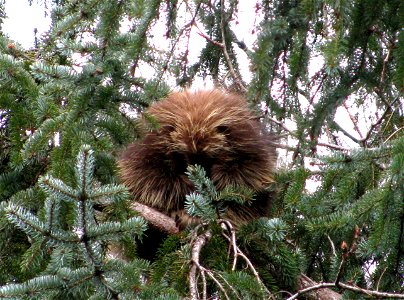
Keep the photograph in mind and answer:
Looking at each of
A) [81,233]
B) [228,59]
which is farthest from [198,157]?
[81,233]

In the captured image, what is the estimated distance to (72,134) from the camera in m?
2.15

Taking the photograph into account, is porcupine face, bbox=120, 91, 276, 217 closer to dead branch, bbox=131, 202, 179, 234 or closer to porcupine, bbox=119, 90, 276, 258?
porcupine, bbox=119, 90, 276, 258

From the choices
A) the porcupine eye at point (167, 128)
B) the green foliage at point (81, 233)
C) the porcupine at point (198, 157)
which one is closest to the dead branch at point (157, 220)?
the porcupine at point (198, 157)

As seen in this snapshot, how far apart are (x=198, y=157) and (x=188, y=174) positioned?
920 millimetres

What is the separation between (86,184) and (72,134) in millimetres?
634

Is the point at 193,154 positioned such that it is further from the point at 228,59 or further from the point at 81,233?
the point at 81,233

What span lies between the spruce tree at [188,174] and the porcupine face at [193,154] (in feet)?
1.44

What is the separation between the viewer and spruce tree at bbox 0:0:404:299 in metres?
1.74

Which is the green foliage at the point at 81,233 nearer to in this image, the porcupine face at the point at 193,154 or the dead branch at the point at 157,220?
the dead branch at the point at 157,220

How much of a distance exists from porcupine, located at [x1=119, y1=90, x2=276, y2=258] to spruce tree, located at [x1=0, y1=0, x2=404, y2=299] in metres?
0.41

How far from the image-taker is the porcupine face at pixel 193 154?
3.09 m

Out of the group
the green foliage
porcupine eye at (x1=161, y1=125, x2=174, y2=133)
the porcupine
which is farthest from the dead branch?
the green foliage

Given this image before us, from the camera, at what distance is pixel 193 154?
10.1ft

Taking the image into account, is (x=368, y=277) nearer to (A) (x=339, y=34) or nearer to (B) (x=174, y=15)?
(A) (x=339, y=34)
